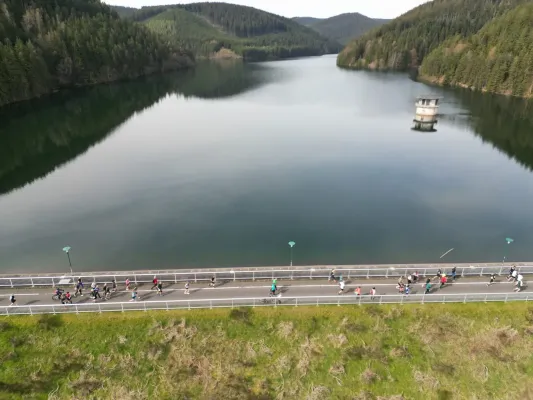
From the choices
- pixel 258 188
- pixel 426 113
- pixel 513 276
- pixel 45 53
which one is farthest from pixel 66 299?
pixel 45 53

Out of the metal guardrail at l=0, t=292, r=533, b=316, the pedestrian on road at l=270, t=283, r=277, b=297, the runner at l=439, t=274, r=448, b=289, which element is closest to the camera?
the metal guardrail at l=0, t=292, r=533, b=316

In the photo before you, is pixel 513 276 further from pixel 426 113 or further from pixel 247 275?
pixel 426 113

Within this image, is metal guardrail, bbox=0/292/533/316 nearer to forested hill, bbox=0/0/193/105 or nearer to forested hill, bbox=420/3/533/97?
forested hill, bbox=0/0/193/105

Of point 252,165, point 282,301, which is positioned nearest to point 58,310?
point 282,301

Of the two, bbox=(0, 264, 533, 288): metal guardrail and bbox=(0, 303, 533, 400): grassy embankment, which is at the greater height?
bbox=(0, 264, 533, 288): metal guardrail

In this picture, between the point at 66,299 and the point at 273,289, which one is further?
the point at 273,289

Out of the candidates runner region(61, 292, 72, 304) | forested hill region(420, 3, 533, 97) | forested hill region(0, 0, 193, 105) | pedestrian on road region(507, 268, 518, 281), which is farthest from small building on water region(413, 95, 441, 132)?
forested hill region(0, 0, 193, 105)
